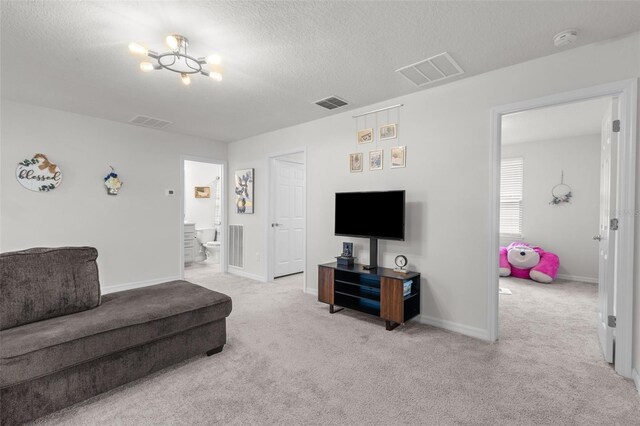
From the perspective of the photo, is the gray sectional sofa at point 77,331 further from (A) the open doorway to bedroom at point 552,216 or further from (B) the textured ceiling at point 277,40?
(A) the open doorway to bedroom at point 552,216

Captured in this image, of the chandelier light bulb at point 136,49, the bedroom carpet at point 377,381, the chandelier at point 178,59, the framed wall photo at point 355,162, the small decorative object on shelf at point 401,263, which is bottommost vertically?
the bedroom carpet at point 377,381

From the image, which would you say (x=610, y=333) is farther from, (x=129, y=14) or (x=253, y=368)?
(x=129, y=14)

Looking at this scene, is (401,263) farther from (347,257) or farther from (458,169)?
(458,169)

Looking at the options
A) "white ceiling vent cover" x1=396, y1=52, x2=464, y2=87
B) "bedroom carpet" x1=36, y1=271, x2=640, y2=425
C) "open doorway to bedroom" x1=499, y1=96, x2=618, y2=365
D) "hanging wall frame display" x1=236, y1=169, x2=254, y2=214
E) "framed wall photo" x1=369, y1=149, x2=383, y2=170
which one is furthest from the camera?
"hanging wall frame display" x1=236, y1=169, x2=254, y2=214

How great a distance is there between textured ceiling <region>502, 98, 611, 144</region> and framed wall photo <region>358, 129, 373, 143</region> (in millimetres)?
1860

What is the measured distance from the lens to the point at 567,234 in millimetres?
5414

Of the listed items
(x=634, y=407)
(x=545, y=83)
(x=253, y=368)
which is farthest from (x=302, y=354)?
(x=545, y=83)

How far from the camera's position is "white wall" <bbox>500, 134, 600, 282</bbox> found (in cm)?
520

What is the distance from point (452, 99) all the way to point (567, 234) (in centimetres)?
412

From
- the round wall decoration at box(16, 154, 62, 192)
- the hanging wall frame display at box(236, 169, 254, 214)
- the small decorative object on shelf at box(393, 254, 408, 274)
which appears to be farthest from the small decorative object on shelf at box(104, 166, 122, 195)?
the small decorative object on shelf at box(393, 254, 408, 274)

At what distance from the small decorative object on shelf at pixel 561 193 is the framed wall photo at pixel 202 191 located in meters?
7.17

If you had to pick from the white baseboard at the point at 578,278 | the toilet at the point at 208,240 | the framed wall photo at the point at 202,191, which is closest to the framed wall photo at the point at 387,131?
the white baseboard at the point at 578,278

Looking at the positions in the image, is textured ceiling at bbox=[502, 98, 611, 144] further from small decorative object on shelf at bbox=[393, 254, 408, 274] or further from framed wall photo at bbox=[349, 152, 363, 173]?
small decorative object on shelf at bbox=[393, 254, 408, 274]

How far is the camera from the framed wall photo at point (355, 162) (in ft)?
12.6
